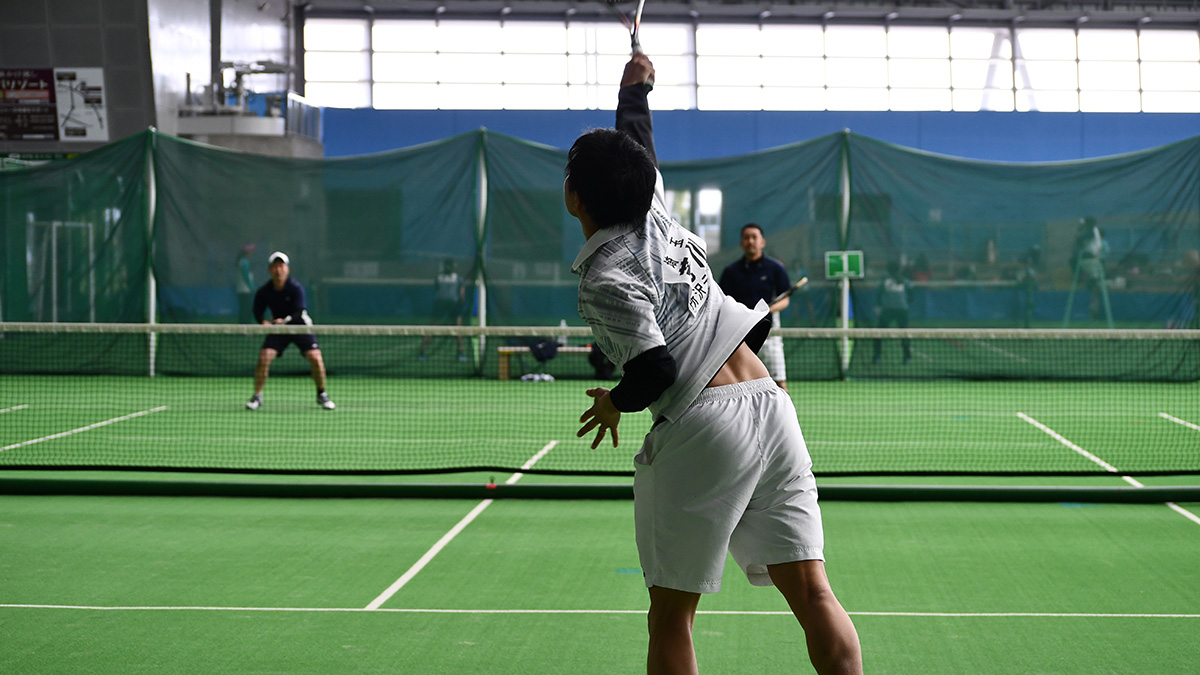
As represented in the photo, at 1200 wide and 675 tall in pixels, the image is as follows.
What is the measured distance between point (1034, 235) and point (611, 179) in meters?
13.4

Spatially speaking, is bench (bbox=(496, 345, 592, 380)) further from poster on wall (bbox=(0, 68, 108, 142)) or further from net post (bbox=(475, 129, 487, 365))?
poster on wall (bbox=(0, 68, 108, 142))

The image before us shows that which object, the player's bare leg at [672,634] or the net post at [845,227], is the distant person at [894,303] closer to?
the net post at [845,227]

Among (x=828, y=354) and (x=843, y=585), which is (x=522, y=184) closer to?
(x=828, y=354)

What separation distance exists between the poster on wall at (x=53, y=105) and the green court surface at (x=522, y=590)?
615 inches

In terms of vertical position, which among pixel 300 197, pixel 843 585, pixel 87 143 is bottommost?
pixel 843 585

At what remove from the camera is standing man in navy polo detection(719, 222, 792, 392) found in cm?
928

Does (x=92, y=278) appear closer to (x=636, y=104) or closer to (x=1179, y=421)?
(x=1179, y=421)

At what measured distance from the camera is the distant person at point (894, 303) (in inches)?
576

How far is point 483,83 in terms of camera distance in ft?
96.1

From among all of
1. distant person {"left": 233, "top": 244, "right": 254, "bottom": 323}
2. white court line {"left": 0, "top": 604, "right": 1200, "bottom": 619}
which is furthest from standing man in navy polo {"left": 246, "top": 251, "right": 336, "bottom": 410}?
white court line {"left": 0, "top": 604, "right": 1200, "bottom": 619}

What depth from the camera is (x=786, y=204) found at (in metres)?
15.1

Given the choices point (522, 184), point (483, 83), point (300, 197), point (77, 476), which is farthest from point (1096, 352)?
point (483, 83)

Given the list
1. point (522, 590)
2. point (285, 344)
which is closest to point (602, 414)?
point (522, 590)

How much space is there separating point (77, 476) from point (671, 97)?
23.8 m
